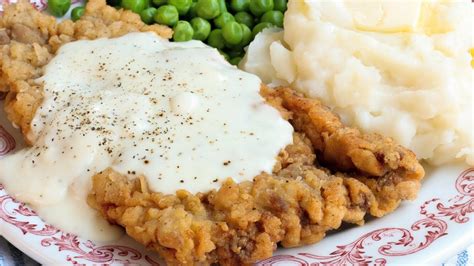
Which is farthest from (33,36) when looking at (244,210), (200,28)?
→ (244,210)

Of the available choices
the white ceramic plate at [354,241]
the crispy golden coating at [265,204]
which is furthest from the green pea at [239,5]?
the white ceramic plate at [354,241]

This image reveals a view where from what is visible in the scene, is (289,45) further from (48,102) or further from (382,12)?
(48,102)

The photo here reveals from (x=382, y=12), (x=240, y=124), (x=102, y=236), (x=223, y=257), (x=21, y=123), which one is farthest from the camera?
(x=382, y=12)

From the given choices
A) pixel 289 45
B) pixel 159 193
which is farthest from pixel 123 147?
pixel 289 45

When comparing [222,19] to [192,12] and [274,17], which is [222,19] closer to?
[192,12]

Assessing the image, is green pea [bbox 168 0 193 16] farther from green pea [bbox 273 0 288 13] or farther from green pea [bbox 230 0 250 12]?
green pea [bbox 273 0 288 13]

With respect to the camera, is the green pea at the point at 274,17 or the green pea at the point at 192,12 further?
the green pea at the point at 192,12

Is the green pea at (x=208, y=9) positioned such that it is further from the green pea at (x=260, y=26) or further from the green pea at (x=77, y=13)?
the green pea at (x=77, y=13)
